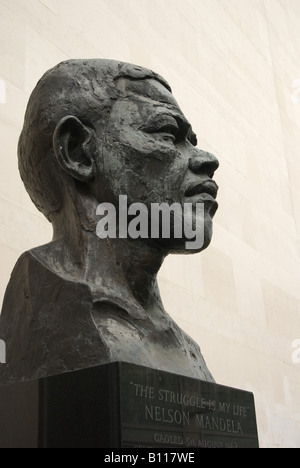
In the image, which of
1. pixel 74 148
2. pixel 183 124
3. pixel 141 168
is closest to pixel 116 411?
pixel 141 168

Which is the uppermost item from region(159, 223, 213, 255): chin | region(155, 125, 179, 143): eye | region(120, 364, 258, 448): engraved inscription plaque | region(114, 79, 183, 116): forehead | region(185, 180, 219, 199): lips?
region(114, 79, 183, 116): forehead

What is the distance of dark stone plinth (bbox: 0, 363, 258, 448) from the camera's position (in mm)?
2102

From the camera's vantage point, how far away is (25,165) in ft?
9.55

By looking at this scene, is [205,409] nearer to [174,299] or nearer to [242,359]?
[174,299]

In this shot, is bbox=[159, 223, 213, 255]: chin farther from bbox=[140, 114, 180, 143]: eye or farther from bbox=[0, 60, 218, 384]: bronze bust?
bbox=[140, 114, 180, 143]: eye

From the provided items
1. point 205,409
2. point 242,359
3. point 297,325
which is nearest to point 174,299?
point 242,359

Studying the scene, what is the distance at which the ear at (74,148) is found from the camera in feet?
8.84

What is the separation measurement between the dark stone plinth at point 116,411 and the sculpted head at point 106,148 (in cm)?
68

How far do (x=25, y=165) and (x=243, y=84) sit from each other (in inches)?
237

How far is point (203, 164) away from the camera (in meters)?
2.83

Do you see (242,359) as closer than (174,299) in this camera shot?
No

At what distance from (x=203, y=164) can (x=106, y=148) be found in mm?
431

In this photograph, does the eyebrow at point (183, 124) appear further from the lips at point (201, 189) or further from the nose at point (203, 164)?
the lips at point (201, 189)

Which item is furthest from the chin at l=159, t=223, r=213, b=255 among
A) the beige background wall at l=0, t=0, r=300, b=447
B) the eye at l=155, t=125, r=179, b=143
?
the beige background wall at l=0, t=0, r=300, b=447
